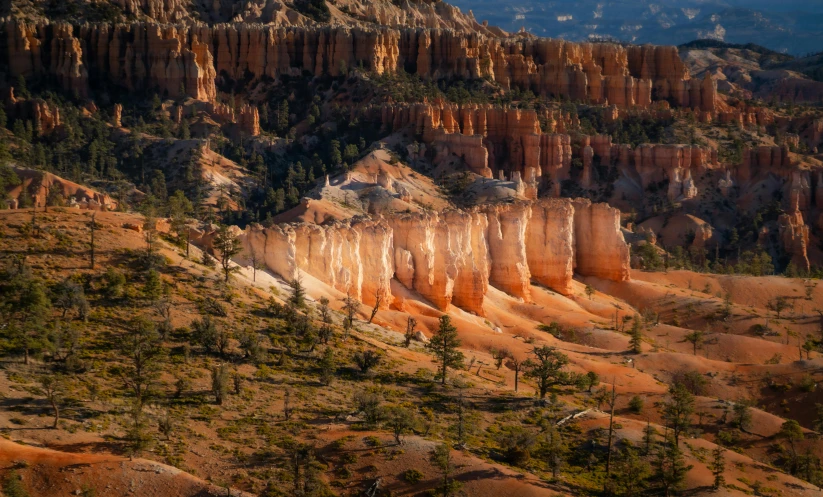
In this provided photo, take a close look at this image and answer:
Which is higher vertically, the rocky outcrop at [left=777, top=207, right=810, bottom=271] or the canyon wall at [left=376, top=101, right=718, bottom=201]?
the canyon wall at [left=376, top=101, right=718, bottom=201]

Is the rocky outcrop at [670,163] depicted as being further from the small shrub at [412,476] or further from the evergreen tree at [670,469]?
the small shrub at [412,476]

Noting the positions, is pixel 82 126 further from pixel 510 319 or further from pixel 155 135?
pixel 510 319

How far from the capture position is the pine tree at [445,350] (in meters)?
61.6

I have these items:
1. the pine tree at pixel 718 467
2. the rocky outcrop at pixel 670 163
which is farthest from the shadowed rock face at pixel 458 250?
the rocky outcrop at pixel 670 163

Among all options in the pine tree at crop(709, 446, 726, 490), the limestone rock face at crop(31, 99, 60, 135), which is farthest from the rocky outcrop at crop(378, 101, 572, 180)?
the pine tree at crop(709, 446, 726, 490)

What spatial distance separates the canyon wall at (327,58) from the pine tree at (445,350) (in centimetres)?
8868

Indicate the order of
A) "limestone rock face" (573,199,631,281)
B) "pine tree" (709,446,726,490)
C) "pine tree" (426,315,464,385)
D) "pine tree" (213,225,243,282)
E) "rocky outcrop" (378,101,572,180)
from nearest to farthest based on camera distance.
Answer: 1. "pine tree" (709,446,726,490)
2. "pine tree" (426,315,464,385)
3. "pine tree" (213,225,243,282)
4. "limestone rock face" (573,199,631,281)
5. "rocky outcrop" (378,101,572,180)

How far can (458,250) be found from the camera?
282 ft

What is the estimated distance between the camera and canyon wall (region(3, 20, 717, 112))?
150m

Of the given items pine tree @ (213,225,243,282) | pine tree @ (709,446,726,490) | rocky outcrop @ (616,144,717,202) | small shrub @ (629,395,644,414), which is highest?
pine tree @ (213,225,243,282)

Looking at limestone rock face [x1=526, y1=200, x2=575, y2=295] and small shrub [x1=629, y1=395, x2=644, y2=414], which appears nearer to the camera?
small shrub [x1=629, y1=395, x2=644, y2=414]

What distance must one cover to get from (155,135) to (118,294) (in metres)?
82.4

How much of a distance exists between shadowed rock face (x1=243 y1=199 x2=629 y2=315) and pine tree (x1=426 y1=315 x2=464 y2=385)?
27.9 ft

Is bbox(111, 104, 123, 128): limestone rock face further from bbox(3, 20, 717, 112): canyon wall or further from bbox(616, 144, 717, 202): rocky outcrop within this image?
bbox(616, 144, 717, 202): rocky outcrop
